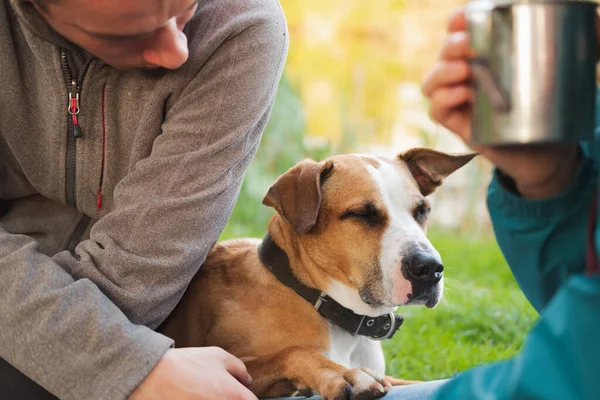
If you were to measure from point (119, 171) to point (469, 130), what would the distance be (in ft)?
3.52

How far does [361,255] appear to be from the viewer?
7.77 feet

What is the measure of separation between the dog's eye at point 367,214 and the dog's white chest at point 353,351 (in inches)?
12.8

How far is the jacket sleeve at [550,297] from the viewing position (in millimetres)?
987

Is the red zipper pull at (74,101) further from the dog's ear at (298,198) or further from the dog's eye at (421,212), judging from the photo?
the dog's eye at (421,212)

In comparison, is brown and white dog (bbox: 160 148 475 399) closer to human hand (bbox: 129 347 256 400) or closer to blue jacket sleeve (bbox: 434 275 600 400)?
human hand (bbox: 129 347 256 400)

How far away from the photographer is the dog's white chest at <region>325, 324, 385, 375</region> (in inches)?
90.5

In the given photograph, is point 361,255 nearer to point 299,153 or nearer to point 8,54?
point 8,54

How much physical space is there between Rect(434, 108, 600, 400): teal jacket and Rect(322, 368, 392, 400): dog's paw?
1.76 feet

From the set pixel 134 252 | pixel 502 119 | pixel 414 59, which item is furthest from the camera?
pixel 414 59

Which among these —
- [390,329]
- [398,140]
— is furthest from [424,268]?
[398,140]

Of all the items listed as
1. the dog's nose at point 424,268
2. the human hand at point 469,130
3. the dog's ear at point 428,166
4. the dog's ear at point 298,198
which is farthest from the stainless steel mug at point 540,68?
the dog's ear at point 428,166

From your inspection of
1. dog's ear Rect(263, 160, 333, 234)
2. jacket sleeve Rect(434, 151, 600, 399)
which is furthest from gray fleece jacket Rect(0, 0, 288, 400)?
jacket sleeve Rect(434, 151, 600, 399)

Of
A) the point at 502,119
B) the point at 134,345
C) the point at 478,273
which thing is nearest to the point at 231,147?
the point at 134,345

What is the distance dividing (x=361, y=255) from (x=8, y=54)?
1.08m
